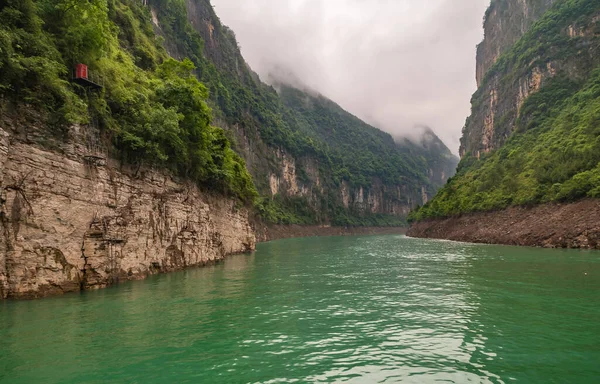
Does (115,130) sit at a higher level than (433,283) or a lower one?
higher

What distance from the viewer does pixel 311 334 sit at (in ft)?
37.8

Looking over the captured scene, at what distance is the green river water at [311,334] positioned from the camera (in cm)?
863

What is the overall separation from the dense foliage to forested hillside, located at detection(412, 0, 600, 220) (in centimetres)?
4560

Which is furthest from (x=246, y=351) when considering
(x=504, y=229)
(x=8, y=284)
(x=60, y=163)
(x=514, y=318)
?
(x=504, y=229)

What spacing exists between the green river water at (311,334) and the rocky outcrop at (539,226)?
26.4 m

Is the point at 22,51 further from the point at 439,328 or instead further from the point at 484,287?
the point at 484,287

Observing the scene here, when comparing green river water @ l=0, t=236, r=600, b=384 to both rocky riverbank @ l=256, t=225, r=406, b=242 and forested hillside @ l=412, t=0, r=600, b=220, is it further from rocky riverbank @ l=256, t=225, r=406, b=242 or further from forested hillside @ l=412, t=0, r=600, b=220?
rocky riverbank @ l=256, t=225, r=406, b=242

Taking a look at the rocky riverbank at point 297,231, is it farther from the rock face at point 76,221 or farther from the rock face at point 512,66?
the rock face at point 76,221

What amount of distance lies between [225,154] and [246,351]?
33360 millimetres

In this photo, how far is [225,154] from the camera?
41531 millimetres

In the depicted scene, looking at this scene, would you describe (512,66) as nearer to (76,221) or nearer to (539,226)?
(539,226)

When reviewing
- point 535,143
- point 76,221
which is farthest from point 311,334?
point 535,143

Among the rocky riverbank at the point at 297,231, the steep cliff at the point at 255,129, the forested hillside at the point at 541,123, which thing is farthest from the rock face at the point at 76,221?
the steep cliff at the point at 255,129

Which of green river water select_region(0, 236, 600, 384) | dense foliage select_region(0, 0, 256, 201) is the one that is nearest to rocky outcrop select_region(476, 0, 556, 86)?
dense foliage select_region(0, 0, 256, 201)
